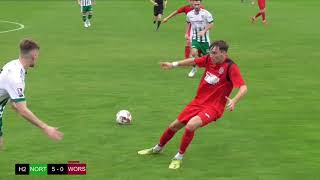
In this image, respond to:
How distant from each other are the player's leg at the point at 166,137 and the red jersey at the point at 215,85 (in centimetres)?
48

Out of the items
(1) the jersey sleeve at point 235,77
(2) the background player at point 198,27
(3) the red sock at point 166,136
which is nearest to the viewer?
(1) the jersey sleeve at point 235,77

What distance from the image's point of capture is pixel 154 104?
584 inches

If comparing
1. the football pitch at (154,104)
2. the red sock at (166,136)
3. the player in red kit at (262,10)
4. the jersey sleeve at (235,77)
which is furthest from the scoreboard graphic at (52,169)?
the player in red kit at (262,10)

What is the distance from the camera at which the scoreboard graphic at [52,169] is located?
9.75 m

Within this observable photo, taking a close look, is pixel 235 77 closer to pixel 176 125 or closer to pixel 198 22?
pixel 176 125

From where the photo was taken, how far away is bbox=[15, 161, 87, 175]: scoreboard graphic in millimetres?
9750

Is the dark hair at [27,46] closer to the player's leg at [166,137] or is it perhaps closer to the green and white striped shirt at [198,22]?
the player's leg at [166,137]

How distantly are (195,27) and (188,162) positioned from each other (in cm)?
881

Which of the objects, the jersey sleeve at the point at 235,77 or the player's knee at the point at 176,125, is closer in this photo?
the jersey sleeve at the point at 235,77

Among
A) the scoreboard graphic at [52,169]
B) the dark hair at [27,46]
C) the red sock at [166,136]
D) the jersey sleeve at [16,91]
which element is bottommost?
the scoreboard graphic at [52,169]

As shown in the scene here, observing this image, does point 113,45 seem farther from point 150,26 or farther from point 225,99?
point 225,99

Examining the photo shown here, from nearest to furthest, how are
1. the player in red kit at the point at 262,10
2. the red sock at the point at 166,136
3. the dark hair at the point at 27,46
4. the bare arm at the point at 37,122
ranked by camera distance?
the bare arm at the point at 37,122, the dark hair at the point at 27,46, the red sock at the point at 166,136, the player in red kit at the point at 262,10

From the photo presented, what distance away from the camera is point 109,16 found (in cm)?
3644

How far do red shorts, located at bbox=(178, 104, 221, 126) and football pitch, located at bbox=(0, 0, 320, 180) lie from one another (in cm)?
79
